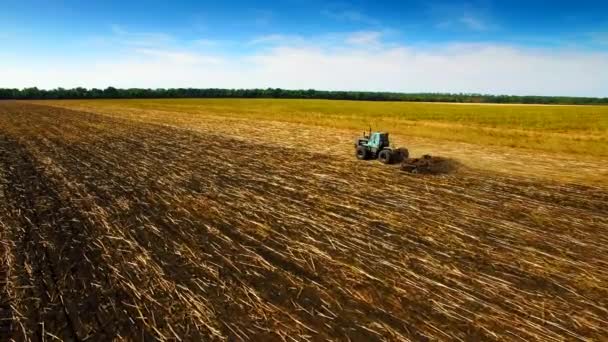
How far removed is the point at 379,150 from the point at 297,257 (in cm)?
1118

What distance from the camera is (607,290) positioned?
22.3 ft

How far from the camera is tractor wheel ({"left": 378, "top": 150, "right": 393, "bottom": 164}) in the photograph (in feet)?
57.4

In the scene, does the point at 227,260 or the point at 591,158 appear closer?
the point at 227,260

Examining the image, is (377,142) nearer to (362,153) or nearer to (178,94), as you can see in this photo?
(362,153)

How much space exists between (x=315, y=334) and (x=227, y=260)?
2712mm

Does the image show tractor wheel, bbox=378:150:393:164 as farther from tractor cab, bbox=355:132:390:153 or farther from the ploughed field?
the ploughed field

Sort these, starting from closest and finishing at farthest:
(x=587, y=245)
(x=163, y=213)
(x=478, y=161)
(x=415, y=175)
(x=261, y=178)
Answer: (x=587, y=245)
(x=163, y=213)
(x=261, y=178)
(x=415, y=175)
(x=478, y=161)

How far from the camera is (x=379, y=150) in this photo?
18.3 m

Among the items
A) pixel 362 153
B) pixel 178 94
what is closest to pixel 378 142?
pixel 362 153

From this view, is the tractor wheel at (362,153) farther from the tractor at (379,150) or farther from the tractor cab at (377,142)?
the tractor cab at (377,142)

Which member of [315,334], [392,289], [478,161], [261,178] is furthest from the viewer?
[478,161]

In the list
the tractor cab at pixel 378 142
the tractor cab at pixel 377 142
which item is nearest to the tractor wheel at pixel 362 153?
the tractor cab at pixel 377 142

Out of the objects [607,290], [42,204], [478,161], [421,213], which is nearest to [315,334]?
[607,290]

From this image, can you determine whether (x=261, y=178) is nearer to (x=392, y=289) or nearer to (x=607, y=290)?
(x=392, y=289)
